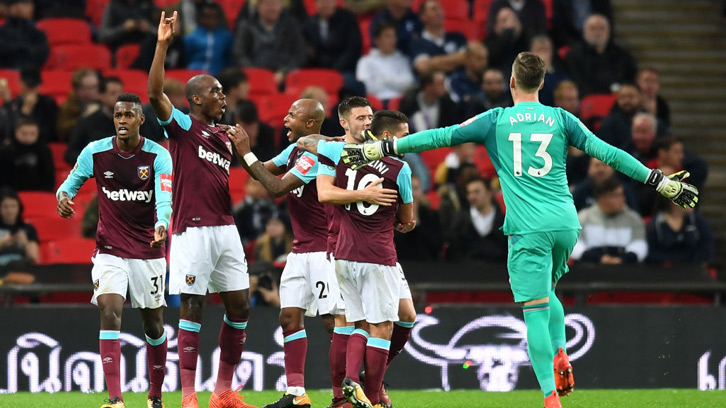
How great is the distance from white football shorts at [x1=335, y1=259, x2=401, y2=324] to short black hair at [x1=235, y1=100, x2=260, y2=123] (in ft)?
19.0

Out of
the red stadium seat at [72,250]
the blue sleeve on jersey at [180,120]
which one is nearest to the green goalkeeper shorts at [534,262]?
the blue sleeve on jersey at [180,120]

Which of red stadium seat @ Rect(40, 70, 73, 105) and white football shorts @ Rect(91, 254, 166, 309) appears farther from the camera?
red stadium seat @ Rect(40, 70, 73, 105)

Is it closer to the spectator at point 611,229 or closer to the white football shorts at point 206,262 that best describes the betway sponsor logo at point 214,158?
the white football shorts at point 206,262

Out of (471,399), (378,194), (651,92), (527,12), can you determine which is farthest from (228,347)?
(527,12)

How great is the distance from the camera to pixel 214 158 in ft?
27.6

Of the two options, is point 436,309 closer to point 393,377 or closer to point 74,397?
point 393,377

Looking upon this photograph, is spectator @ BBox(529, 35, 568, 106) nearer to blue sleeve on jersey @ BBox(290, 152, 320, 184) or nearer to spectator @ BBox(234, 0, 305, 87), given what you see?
spectator @ BBox(234, 0, 305, 87)

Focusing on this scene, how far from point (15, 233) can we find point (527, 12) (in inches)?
309

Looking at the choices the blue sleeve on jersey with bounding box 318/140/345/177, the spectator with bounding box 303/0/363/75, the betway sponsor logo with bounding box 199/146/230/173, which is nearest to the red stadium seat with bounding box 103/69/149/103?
the spectator with bounding box 303/0/363/75

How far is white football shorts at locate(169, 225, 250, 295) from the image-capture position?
27.0ft

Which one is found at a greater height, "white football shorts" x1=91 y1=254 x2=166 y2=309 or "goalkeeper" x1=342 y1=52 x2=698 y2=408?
"goalkeeper" x1=342 y1=52 x2=698 y2=408

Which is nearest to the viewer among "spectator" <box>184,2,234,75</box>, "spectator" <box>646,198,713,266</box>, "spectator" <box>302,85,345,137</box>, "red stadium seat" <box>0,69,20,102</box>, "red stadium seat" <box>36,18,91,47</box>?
"spectator" <box>646,198,713,266</box>

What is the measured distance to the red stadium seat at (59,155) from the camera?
1375cm

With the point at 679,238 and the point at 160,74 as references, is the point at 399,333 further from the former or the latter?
the point at 679,238
